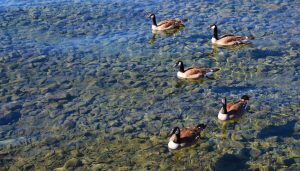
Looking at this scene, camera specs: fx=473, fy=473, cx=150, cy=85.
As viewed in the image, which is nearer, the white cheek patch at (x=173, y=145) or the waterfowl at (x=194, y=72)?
the white cheek patch at (x=173, y=145)

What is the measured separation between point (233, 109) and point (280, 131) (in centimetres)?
159

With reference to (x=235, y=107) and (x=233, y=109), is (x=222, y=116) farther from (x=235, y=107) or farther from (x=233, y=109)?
(x=235, y=107)

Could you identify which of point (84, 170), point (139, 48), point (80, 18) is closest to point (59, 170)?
point (84, 170)

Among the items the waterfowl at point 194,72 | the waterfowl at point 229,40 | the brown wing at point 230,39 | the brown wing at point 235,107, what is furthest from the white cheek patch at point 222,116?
the brown wing at point 230,39

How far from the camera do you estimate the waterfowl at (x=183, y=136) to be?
13891mm

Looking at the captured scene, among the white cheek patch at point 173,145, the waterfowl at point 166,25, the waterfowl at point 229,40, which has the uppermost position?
the waterfowl at point 166,25

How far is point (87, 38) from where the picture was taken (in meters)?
22.3

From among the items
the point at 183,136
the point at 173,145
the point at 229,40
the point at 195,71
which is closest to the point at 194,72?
the point at 195,71

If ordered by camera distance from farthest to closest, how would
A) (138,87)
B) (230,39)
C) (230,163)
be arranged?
(230,39) → (138,87) → (230,163)

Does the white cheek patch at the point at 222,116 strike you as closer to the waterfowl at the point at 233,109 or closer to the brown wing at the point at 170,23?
the waterfowl at the point at 233,109

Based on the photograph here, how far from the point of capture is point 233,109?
1508 cm

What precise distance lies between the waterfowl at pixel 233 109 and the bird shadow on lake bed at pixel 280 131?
1.04m

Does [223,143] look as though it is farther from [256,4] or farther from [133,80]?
[256,4]

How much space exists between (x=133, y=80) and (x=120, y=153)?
4779mm
